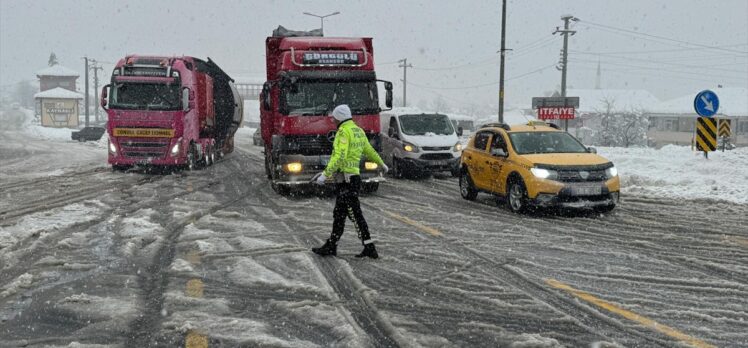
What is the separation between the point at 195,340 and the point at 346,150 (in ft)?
10.9

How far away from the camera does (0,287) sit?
6.09 m

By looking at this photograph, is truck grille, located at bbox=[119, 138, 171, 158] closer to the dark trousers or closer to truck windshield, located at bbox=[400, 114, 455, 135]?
truck windshield, located at bbox=[400, 114, 455, 135]

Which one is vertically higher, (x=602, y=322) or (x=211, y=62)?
(x=211, y=62)

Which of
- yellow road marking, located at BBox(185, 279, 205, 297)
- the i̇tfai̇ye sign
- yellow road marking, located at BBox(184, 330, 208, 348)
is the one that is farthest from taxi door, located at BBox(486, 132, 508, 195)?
the i̇tfai̇ye sign

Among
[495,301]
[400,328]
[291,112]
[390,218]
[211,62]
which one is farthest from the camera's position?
[211,62]

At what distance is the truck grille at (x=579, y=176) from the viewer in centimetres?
→ 1092

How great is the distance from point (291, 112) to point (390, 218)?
387cm

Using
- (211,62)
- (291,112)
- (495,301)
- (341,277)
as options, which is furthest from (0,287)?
(211,62)

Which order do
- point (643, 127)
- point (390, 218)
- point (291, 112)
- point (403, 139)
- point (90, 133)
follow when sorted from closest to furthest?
point (390, 218), point (291, 112), point (403, 139), point (90, 133), point (643, 127)

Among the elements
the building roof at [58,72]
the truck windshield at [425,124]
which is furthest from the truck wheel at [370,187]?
the building roof at [58,72]

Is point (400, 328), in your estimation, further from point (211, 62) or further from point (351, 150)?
point (211, 62)

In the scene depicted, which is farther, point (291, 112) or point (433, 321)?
point (291, 112)

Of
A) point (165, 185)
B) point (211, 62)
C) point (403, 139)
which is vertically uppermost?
point (211, 62)

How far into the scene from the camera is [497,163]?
40.5ft
